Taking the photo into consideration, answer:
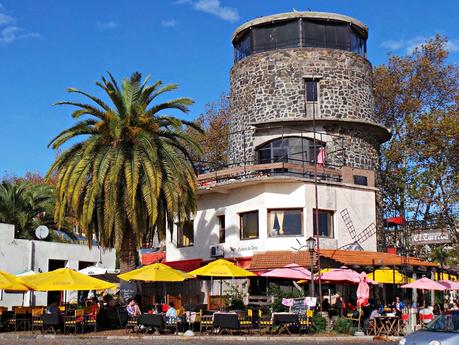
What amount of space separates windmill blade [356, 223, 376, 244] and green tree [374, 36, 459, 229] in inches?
305

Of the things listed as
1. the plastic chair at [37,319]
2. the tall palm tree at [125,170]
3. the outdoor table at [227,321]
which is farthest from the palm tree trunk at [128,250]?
the outdoor table at [227,321]

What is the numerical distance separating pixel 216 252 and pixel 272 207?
3.99m

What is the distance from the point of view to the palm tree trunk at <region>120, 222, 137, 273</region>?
2832cm

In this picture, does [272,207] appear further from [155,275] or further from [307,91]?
[155,275]

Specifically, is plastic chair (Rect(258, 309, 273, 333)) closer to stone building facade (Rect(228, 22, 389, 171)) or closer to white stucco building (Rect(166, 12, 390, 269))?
white stucco building (Rect(166, 12, 390, 269))

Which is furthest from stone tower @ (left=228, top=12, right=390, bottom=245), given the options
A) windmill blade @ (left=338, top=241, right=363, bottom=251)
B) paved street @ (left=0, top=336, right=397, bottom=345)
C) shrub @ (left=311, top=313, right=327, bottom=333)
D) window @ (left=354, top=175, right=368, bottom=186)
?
paved street @ (left=0, top=336, right=397, bottom=345)

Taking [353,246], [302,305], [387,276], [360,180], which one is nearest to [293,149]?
[360,180]

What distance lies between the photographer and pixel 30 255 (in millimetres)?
36469

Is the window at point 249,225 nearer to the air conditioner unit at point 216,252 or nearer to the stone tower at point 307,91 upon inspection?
the air conditioner unit at point 216,252

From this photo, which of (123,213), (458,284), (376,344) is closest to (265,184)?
(123,213)

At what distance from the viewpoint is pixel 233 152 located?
1583 inches

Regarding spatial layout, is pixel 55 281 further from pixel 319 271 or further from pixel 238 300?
pixel 319 271

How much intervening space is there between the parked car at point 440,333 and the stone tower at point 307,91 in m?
22.1

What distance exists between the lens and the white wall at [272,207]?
32.9 metres
